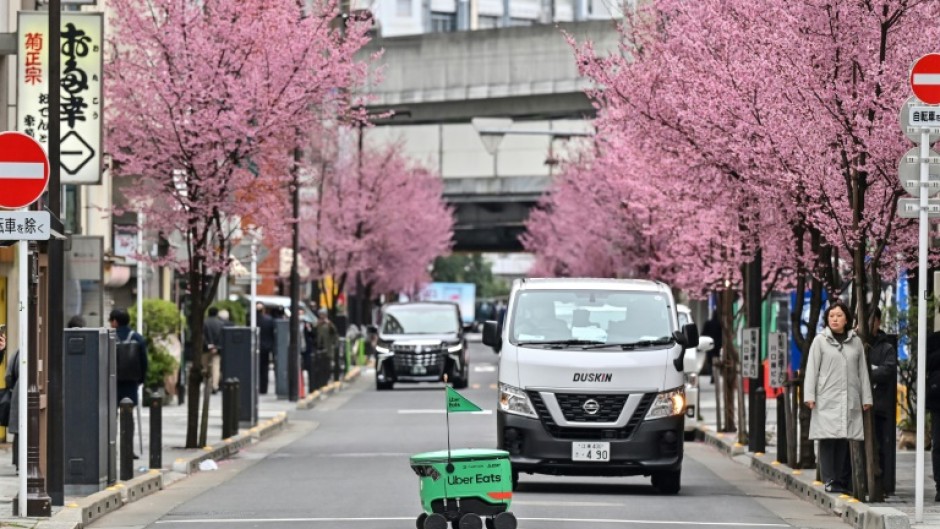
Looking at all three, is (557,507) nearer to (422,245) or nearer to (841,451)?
(841,451)

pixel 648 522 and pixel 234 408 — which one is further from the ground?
pixel 234 408

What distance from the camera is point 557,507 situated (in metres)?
17.7

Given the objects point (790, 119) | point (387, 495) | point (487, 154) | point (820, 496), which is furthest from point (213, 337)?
point (487, 154)

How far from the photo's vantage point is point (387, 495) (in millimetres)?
18703

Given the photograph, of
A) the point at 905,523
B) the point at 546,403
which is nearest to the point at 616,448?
the point at 546,403

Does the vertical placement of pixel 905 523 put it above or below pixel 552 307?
below

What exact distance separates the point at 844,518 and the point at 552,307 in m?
3.96

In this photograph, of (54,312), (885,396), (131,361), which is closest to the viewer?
(54,312)

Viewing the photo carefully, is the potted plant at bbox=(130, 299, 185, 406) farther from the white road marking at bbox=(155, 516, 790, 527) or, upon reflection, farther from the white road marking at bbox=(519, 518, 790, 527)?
the white road marking at bbox=(519, 518, 790, 527)

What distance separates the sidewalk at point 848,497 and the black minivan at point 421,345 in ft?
53.4

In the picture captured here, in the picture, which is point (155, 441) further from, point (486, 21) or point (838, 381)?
point (486, 21)

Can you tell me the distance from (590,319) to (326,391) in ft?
Answer: 82.0

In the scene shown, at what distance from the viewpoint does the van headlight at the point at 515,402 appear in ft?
62.3

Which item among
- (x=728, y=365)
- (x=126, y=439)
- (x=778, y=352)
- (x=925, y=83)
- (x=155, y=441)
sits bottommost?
(x=155, y=441)
